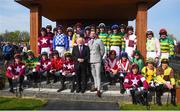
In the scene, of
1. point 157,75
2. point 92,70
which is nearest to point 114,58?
point 92,70

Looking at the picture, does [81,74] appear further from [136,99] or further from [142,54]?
[142,54]

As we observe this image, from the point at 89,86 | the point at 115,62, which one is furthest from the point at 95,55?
the point at 89,86

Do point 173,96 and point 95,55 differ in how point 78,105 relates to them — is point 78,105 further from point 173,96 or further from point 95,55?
point 173,96

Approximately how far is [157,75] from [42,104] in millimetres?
3368

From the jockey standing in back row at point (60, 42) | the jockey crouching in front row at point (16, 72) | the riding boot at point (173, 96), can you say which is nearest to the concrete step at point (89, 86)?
the jockey crouching in front row at point (16, 72)

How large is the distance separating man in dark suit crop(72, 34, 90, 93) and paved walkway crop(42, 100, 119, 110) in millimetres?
921

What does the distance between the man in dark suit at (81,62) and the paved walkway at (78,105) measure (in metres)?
0.92

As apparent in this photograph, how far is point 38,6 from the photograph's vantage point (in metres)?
15.3

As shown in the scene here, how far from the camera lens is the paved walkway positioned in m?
10.7

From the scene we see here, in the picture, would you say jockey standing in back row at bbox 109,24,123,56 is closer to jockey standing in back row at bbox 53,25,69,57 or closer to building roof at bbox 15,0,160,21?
jockey standing in back row at bbox 53,25,69,57

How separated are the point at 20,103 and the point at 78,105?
1587 millimetres

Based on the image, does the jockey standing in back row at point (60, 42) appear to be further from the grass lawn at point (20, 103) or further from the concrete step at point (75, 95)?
the grass lawn at point (20, 103)

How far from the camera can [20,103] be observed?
440 inches

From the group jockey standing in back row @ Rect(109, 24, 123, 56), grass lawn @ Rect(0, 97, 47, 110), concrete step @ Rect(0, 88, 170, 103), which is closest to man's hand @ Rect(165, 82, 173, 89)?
concrete step @ Rect(0, 88, 170, 103)
